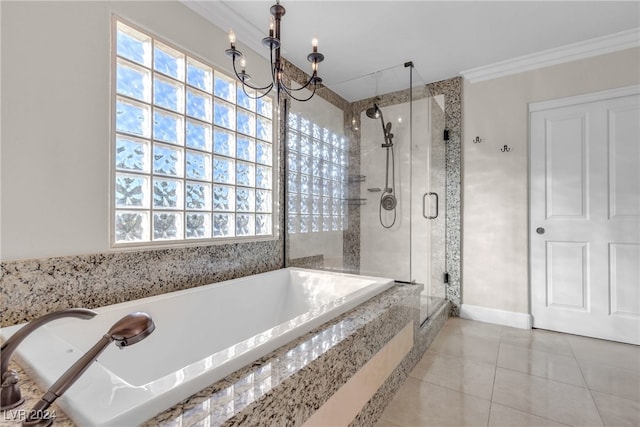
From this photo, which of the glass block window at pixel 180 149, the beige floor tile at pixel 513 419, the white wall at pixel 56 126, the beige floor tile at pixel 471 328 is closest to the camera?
the white wall at pixel 56 126

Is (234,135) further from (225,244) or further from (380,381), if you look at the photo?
(380,381)

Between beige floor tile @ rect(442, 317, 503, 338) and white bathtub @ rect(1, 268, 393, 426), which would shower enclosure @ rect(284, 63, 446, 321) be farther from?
white bathtub @ rect(1, 268, 393, 426)

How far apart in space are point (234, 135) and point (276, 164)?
0.49 m

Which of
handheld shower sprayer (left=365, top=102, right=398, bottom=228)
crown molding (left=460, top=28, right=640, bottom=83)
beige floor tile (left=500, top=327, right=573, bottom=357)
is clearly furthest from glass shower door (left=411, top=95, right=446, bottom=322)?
beige floor tile (left=500, top=327, right=573, bottom=357)

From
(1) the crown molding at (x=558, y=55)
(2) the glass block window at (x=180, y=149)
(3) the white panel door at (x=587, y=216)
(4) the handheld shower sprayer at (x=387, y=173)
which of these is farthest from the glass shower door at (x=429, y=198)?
(2) the glass block window at (x=180, y=149)

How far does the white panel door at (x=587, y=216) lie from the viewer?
242 centimetres

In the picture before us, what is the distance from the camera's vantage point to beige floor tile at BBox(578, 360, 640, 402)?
1.76m

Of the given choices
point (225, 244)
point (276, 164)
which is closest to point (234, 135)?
point (276, 164)

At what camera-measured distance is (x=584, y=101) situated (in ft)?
8.50

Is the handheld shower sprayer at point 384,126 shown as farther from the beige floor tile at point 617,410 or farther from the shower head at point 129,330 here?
the shower head at point 129,330

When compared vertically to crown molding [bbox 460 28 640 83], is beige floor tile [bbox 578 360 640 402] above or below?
below

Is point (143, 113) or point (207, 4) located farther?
point (207, 4)

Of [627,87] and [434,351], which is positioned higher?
[627,87]

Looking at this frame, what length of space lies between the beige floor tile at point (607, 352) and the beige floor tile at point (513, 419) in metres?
1.04
